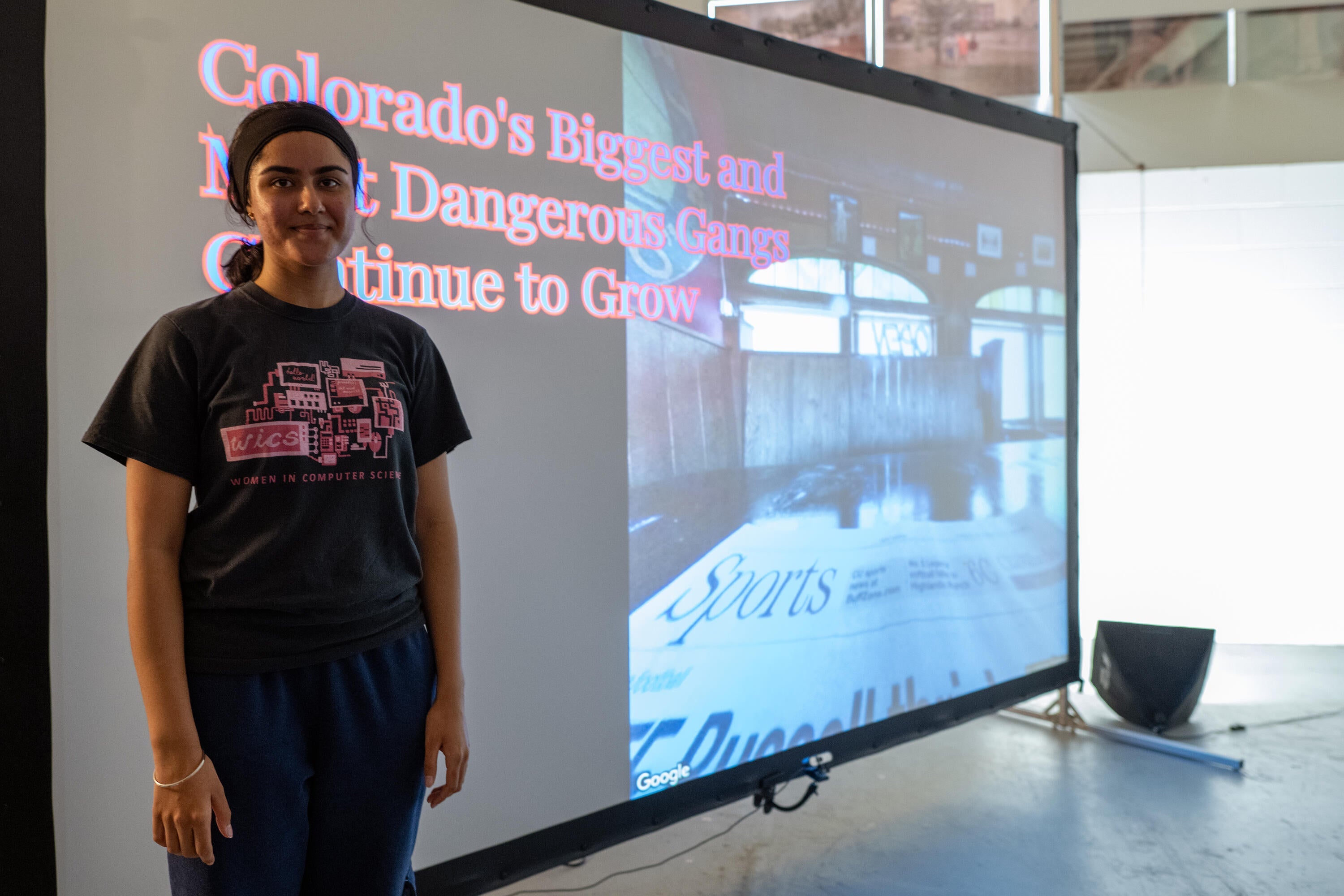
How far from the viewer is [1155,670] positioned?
3.23 metres

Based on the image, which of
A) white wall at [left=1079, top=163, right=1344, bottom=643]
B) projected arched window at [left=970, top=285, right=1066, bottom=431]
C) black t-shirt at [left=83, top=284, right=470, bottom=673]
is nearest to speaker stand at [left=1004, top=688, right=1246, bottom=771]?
projected arched window at [left=970, top=285, right=1066, bottom=431]

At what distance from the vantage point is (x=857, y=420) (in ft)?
8.21

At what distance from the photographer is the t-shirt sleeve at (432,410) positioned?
3.83 feet

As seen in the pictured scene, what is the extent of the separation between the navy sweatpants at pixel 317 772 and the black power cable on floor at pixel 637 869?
1148 millimetres

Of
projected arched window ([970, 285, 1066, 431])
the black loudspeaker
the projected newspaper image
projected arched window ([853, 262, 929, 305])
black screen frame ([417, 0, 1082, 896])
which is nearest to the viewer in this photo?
black screen frame ([417, 0, 1082, 896])

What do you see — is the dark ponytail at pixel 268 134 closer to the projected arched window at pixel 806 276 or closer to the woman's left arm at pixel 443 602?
the woman's left arm at pixel 443 602

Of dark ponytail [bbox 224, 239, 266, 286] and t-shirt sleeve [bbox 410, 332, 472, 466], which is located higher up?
dark ponytail [bbox 224, 239, 266, 286]

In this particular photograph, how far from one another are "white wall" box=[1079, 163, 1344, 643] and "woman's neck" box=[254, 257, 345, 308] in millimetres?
4150

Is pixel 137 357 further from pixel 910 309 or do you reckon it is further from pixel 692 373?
pixel 910 309

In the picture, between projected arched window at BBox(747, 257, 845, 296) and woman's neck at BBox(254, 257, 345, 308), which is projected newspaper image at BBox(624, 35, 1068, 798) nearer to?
projected arched window at BBox(747, 257, 845, 296)

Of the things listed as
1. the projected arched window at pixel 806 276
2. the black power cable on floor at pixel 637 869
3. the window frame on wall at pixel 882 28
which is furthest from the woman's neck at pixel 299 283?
the window frame on wall at pixel 882 28

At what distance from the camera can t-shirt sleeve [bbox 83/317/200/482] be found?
94 cm

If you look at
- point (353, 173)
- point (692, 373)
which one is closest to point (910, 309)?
point (692, 373)

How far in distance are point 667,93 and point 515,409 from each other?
0.85m
